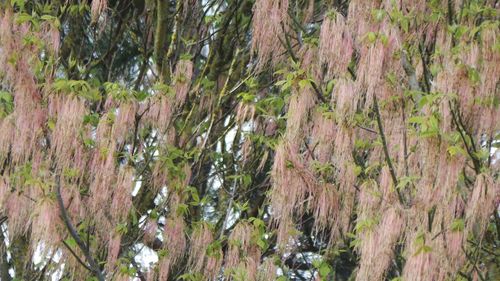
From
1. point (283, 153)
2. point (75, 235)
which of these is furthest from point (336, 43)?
point (75, 235)

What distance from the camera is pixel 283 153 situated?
4988mm

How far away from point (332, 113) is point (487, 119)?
2.49 feet

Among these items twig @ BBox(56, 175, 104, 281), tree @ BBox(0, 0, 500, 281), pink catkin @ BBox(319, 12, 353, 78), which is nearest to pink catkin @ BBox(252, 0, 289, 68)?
tree @ BBox(0, 0, 500, 281)

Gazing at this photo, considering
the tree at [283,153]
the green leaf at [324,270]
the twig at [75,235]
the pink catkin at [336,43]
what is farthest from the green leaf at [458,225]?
the twig at [75,235]

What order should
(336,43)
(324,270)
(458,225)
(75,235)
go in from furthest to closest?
(324,270), (75,235), (336,43), (458,225)

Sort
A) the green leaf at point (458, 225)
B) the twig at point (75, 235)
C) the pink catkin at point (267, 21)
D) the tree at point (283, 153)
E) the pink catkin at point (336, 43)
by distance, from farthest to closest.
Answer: the twig at point (75, 235)
the pink catkin at point (267, 21)
the pink catkin at point (336, 43)
the tree at point (283, 153)
the green leaf at point (458, 225)

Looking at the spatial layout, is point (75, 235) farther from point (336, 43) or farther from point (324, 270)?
point (336, 43)

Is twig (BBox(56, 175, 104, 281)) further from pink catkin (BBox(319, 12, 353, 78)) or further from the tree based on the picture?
pink catkin (BBox(319, 12, 353, 78))

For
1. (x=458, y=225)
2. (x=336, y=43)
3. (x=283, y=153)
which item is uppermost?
(x=336, y=43)

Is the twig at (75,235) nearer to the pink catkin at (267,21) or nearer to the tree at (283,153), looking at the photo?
the tree at (283,153)

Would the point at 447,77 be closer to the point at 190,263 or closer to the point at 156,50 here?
the point at 190,263

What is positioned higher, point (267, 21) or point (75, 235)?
point (267, 21)

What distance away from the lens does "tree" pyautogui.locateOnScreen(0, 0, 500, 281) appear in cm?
465

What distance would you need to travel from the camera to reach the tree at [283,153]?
465cm
